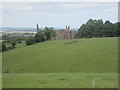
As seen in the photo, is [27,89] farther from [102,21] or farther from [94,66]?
[102,21]

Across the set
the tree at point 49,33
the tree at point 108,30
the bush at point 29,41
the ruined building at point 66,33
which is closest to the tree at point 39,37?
the bush at point 29,41

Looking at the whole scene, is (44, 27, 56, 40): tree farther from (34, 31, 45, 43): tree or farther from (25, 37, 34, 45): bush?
(25, 37, 34, 45): bush

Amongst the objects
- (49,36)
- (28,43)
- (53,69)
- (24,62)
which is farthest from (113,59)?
(49,36)

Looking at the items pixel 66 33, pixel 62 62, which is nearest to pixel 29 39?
pixel 62 62

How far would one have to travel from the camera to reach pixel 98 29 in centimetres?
6800

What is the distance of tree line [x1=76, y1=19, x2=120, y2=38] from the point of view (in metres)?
62.2

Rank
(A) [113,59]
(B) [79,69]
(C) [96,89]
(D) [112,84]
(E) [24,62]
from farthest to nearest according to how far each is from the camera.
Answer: (E) [24,62]
(A) [113,59]
(B) [79,69]
(D) [112,84]
(C) [96,89]

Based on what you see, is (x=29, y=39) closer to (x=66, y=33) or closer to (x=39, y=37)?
(x=39, y=37)

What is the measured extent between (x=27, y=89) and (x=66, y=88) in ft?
7.36

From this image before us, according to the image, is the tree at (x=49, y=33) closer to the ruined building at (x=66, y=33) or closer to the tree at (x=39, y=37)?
the tree at (x=39, y=37)

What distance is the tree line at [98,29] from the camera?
62.2 meters

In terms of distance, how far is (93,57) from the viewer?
31.2 m

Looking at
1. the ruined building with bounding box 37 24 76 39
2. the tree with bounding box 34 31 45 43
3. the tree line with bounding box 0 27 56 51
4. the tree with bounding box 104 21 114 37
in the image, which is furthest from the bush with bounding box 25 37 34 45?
the tree with bounding box 104 21 114 37

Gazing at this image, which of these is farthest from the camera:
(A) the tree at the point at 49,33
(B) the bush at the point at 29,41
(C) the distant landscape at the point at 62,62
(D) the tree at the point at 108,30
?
(A) the tree at the point at 49,33
